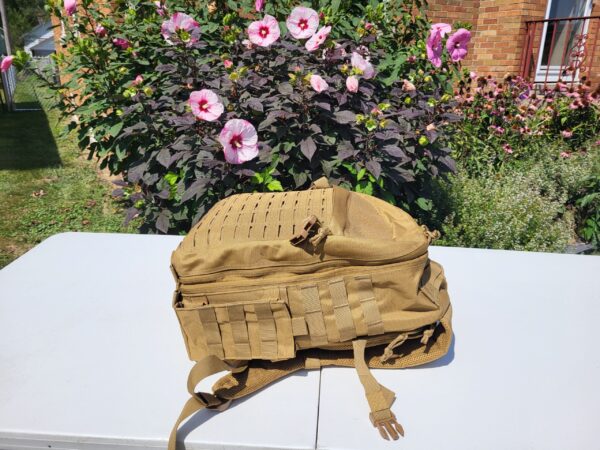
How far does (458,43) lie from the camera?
2.55 m

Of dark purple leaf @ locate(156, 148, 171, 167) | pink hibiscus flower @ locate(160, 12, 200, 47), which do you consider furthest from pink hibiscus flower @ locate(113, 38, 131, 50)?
dark purple leaf @ locate(156, 148, 171, 167)

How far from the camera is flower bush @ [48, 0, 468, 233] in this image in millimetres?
2291

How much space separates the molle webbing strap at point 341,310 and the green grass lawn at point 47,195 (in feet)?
8.41

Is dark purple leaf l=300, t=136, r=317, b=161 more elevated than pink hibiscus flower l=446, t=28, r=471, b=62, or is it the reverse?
pink hibiscus flower l=446, t=28, r=471, b=62

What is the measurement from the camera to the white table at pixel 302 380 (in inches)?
39.2

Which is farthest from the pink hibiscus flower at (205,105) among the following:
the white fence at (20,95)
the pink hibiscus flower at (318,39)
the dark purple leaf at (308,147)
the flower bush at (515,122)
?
the white fence at (20,95)

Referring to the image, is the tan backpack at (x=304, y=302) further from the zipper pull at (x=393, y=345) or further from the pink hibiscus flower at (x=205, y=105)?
the pink hibiscus flower at (x=205, y=105)

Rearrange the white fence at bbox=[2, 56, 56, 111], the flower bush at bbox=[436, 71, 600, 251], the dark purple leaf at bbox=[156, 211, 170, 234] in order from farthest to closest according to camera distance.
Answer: the white fence at bbox=[2, 56, 56, 111] → the flower bush at bbox=[436, 71, 600, 251] → the dark purple leaf at bbox=[156, 211, 170, 234]

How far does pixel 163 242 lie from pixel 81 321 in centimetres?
58

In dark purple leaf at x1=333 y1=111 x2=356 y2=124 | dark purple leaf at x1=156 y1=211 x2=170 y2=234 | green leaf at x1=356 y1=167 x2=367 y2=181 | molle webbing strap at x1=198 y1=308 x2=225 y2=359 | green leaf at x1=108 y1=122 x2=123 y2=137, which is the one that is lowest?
dark purple leaf at x1=156 y1=211 x2=170 y2=234

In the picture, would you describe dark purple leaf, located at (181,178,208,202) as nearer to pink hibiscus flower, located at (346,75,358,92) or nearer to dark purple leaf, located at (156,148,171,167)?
dark purple leaf, located at (156,148,171,167)

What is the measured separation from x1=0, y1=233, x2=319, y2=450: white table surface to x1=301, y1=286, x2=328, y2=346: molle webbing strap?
0.33 ft

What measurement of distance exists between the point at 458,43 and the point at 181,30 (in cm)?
143

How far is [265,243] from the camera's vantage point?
44.9 inches
